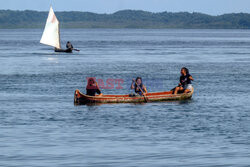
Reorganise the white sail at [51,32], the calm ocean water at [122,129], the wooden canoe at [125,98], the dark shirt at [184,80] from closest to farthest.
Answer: the calm ocean water at [122,129] → the wooden canoe at [125,98] → the dark shirt at [184,80] → the white sail at [51,32]

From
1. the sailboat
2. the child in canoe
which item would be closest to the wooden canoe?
the child in canoe

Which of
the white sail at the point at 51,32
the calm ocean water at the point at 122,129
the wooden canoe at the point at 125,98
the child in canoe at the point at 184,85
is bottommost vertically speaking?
the calm ocean water at the point at 122,129

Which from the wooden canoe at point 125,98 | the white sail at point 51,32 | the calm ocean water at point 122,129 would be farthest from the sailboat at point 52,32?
the wooden canoe at point 125,98

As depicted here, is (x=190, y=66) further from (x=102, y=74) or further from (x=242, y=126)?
(x=242, y=126)

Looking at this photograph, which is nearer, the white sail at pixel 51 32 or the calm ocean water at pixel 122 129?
the calm ocean water at pixel 122 129

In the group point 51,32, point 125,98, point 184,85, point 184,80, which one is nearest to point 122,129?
point 125,98

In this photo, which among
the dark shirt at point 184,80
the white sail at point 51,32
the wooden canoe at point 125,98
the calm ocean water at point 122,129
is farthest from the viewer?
the white sail at point 51,32

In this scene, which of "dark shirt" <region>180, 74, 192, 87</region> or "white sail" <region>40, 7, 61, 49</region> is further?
"white sail" <region>40, 7, 61, 49</region>

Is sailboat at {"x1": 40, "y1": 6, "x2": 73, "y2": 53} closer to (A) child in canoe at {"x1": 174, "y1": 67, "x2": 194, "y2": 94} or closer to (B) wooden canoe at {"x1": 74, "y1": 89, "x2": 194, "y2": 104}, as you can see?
(A) child in canoe at {"x1": 174, "y1": 67, "x2": 194, "y2": 94}

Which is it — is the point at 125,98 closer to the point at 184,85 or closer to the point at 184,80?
the point at 184,80

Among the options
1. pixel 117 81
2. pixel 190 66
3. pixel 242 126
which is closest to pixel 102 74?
pixel 117 81

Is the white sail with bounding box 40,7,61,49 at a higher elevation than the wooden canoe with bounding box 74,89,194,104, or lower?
higher

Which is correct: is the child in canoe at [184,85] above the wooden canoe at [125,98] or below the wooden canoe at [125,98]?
above

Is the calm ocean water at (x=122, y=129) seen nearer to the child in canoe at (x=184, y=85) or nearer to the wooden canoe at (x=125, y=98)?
the wooden canoe at (x=125, y=98)
